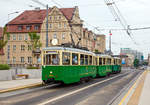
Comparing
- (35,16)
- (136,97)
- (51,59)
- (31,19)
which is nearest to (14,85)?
(51,59)

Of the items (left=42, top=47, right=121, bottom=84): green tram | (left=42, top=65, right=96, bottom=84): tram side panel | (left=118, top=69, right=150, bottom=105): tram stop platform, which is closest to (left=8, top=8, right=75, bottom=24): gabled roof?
(left=42, top=47, right=121, bottom=84): green tram

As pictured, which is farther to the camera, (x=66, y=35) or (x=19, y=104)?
(x=66, y=35)

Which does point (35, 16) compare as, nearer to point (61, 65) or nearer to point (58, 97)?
point (61, 65)

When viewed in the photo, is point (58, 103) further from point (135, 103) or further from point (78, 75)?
point (78, 75)

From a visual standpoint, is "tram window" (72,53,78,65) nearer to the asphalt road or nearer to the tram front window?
the tram front window

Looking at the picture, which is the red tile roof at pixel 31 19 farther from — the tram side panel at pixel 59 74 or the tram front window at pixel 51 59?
the tram front window at pixel 51 59

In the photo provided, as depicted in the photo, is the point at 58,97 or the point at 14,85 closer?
the point at 58,97

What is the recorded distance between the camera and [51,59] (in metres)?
15.3

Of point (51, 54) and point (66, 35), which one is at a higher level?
point (66, 35)

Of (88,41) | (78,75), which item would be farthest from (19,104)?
(88,41)

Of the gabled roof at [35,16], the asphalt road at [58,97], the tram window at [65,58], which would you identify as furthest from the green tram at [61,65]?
the gabled roof at [35,16]

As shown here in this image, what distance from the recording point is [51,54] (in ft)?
Answer: 50.3

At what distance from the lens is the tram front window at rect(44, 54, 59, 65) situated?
49.8 feet

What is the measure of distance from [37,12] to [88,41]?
17.1 metres
